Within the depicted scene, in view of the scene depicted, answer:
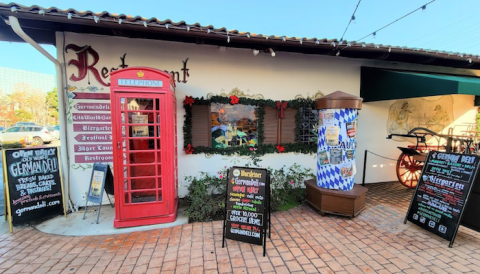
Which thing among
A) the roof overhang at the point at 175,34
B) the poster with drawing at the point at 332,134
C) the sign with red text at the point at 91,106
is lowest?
the poster with drawing at the point at 332,134

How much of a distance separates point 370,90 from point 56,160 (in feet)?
25.8

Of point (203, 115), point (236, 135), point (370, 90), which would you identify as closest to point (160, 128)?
point (203, 115)

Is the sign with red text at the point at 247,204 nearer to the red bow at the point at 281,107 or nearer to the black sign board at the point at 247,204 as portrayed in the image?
the black sign board at the point at 247,204

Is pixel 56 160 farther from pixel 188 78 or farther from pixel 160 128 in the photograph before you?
pixel 188 78

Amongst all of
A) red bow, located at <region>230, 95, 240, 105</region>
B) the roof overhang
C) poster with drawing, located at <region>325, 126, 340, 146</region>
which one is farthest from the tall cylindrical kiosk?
red bow, located at <region>230, 95, 240, 105</region>

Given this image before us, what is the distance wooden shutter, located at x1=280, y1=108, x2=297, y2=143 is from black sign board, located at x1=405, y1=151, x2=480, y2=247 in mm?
2825

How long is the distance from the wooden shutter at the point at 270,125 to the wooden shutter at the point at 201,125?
1.53m

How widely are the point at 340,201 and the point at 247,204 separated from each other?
2184 millimetres

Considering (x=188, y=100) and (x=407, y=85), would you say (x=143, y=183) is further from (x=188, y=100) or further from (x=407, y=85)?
(x=407, y=85)

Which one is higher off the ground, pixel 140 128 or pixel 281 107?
pixel 281 107

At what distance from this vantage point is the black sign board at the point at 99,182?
3.89 m

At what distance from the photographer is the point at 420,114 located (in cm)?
629

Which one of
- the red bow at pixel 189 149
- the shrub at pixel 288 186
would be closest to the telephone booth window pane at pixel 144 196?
the red bow at pixel 189 149

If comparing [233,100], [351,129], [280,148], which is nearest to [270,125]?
[280,148]
